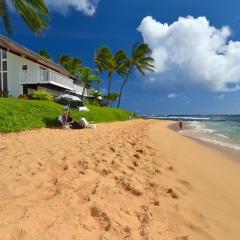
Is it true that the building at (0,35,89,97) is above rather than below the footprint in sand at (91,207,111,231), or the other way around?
above

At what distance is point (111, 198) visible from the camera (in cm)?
374

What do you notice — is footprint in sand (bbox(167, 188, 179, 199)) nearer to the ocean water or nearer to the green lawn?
the ocean water

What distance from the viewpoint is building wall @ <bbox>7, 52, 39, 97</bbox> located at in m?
24.1

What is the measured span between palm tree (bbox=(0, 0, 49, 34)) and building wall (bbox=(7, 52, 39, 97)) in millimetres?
7518

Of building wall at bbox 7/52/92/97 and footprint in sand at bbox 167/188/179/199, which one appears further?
building wall at bbox 7/52/92/97

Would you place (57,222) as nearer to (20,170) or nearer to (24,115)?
(20,170)

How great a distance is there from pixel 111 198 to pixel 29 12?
50.8 feet

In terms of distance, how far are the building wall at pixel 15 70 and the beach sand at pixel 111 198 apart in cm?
1912

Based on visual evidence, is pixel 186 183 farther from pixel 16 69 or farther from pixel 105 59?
pixel 105 59

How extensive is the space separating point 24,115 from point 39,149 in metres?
6.63

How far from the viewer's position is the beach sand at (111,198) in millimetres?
2957

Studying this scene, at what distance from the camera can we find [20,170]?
4.77 metres

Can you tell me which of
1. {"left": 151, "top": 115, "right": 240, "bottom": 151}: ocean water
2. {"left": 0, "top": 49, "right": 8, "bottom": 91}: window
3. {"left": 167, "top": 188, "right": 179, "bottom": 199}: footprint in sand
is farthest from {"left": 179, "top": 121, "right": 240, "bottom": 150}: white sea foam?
{"left": 0, "top": 49, "right": 8, "bottom": 91}: window

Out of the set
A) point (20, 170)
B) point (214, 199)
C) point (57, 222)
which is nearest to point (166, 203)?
point (214, 199)
